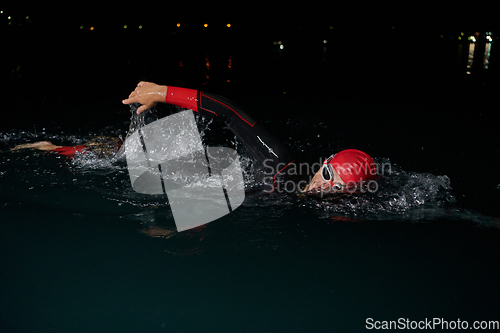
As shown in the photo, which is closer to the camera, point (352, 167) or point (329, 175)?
point (352, 167)

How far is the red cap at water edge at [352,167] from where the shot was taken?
3502mm

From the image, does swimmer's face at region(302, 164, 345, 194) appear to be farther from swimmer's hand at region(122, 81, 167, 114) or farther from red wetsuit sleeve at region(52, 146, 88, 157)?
red wetsuit sleeve at region(52, 146, 88, 157)

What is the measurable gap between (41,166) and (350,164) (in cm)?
346

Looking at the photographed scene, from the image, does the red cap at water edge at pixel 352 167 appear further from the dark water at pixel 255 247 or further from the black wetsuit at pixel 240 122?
the black wetsuit at pixel 240 122

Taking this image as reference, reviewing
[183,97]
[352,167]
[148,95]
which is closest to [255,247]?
[352,167]

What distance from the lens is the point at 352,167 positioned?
A: 3506 millimetres

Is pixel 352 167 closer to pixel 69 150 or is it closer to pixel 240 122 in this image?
pixel 240 122

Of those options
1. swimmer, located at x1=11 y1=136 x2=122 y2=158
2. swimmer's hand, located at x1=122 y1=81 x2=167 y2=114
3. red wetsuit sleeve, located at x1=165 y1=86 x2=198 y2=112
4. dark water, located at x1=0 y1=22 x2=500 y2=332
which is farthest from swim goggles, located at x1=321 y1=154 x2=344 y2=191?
swimmer, located at x1=11 y1=136 x2=122 y2=158

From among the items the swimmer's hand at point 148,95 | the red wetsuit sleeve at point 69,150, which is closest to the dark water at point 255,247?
the red wetsuit sleeve at point 69,150

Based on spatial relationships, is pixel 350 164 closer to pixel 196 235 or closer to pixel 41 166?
pixel 196 235

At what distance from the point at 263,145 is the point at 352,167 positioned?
34.3 inches

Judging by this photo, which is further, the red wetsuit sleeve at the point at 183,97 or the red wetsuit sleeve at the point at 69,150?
the red wetsuit sleeve at the point at 69,150

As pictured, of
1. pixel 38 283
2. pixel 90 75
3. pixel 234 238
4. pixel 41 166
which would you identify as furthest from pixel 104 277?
pixel 90 75

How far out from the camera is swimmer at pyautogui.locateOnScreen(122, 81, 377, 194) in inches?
139
